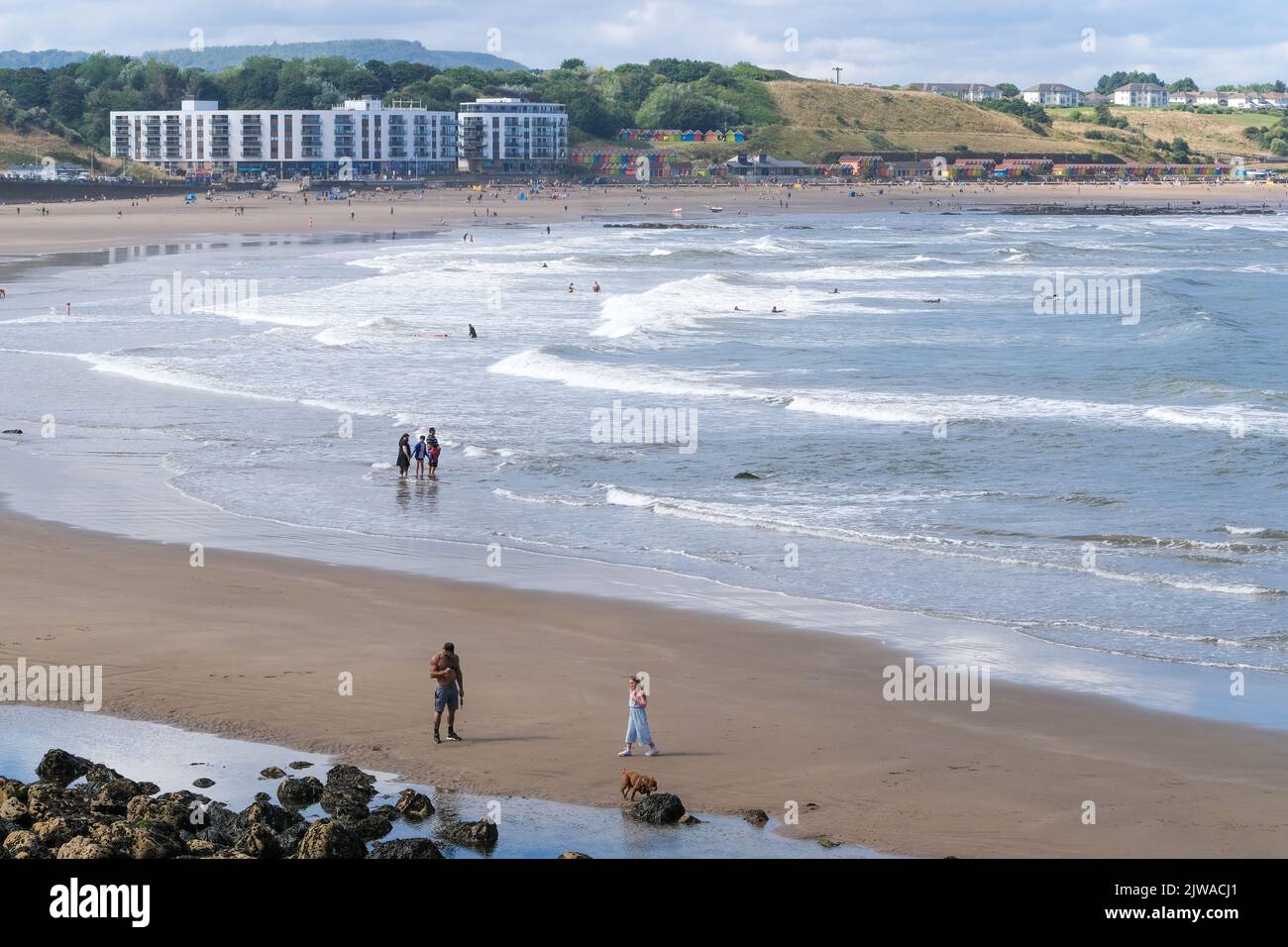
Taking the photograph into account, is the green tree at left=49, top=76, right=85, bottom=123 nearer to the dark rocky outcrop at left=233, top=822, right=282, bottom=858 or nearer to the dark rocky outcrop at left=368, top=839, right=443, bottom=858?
the dark rocky outcrop at left=233, top=822, right=282, bottom=858

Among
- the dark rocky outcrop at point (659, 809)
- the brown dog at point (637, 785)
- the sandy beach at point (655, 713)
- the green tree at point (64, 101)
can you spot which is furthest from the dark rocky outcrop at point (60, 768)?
the green tree at point (64, 101)

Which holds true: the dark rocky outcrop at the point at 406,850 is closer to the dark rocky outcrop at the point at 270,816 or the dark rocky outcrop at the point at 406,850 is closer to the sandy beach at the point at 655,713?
the dark rocky outcrop at the point at 270,816

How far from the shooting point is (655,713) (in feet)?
52.1

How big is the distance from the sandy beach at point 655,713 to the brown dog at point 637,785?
305 mm

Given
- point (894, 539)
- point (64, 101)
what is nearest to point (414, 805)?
point (894, 539)

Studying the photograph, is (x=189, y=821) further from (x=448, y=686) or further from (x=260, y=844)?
(x=448, y=686)

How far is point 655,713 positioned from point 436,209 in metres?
135

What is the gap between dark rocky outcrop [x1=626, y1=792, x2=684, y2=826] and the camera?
12648 millimetres

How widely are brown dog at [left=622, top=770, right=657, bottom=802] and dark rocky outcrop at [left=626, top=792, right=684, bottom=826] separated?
0.28m

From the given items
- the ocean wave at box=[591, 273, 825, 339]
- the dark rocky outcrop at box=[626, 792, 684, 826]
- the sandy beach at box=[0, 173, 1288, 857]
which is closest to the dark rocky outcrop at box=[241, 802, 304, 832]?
the sandy beach at box=[0, 173, 1288, 857]

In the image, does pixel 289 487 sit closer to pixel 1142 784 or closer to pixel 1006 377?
pixel 1142 784

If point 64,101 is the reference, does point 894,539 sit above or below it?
below
